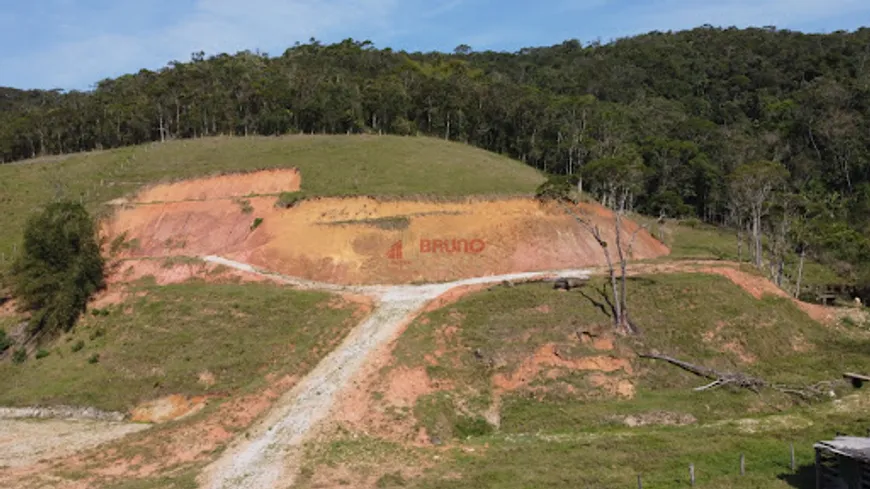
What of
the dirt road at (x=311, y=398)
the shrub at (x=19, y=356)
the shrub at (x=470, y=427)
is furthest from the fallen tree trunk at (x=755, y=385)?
the shrub at (x=19, y=356)

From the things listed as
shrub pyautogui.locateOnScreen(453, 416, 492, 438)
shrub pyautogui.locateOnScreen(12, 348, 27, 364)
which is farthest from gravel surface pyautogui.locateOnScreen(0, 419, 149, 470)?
shrub pyautogui.locateOnScreen(453, 416, 492, 438)

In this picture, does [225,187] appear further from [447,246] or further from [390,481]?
[390,481]

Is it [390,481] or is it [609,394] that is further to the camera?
[609,394]

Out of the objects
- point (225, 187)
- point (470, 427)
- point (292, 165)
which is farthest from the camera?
point (292, 165)

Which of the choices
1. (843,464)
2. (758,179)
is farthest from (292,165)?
(843,464)

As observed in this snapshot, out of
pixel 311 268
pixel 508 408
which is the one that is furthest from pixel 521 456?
pixel 311 268

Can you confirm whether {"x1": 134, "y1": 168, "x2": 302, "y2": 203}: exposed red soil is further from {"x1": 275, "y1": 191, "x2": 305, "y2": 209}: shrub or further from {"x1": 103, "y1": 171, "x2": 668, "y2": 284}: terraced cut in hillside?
{"x1": 275, "y1": 191, "x2": 305, "y2": 209}: shrub
